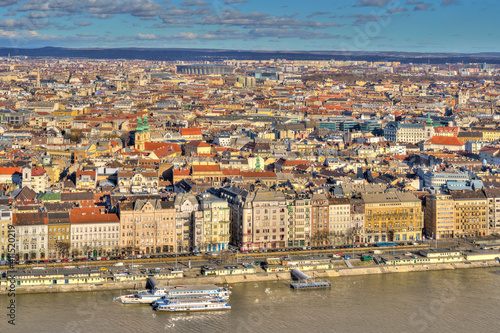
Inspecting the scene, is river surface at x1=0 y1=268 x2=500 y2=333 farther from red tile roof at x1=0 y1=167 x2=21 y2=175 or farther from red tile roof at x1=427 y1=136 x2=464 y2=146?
red tile roof at x1=427 y1=136 x2=464 y2=146

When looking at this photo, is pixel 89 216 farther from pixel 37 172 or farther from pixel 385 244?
pixel 385 244

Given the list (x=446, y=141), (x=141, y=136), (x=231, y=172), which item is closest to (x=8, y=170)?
(x=231, y=172)

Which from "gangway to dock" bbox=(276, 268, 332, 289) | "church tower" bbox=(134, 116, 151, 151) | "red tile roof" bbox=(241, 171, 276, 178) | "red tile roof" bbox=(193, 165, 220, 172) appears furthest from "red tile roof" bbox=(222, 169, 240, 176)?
"gangway to dock" bbox=(276, 268, 332, 289)

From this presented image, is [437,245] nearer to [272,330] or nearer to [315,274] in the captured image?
[315,274]

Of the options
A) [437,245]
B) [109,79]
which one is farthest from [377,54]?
[437,245]

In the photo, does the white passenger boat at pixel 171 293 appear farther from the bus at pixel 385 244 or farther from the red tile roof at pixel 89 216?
the bus at pixel 385 244

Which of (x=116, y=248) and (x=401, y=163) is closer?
(x=116, y=248)

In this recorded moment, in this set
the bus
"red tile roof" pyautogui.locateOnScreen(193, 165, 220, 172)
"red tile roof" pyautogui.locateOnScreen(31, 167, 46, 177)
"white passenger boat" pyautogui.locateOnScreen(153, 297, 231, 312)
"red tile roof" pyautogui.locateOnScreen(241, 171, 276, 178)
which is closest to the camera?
"white passenger boat" pyautogui.locateOnScreen(153, 297, 231, 312)
